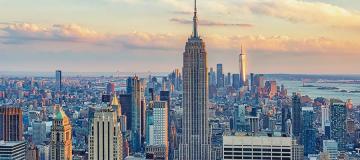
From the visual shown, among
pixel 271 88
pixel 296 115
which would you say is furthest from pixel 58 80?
pixel 296 115

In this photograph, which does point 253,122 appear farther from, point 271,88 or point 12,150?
point 12,150

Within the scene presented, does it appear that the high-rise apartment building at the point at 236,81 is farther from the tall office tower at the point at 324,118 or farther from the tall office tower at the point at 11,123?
the tall office tower at the point at 11,123

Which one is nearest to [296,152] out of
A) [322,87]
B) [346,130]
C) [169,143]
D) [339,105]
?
[322,87]

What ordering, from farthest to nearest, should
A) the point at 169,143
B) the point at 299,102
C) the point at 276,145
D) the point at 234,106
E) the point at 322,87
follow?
1. the point at 169,143
2. the point at 234,106
3. the point at 299,102
4. the point at 322,87
5. the point at 276,145

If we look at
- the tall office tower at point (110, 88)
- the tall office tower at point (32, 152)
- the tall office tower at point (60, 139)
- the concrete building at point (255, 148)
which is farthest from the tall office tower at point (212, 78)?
the concrete building at point (255, 148)

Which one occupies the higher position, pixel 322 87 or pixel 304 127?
pixel 322 87

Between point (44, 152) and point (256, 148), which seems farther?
point (44, 152)

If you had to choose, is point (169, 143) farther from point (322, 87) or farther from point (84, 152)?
point (322, 87)
